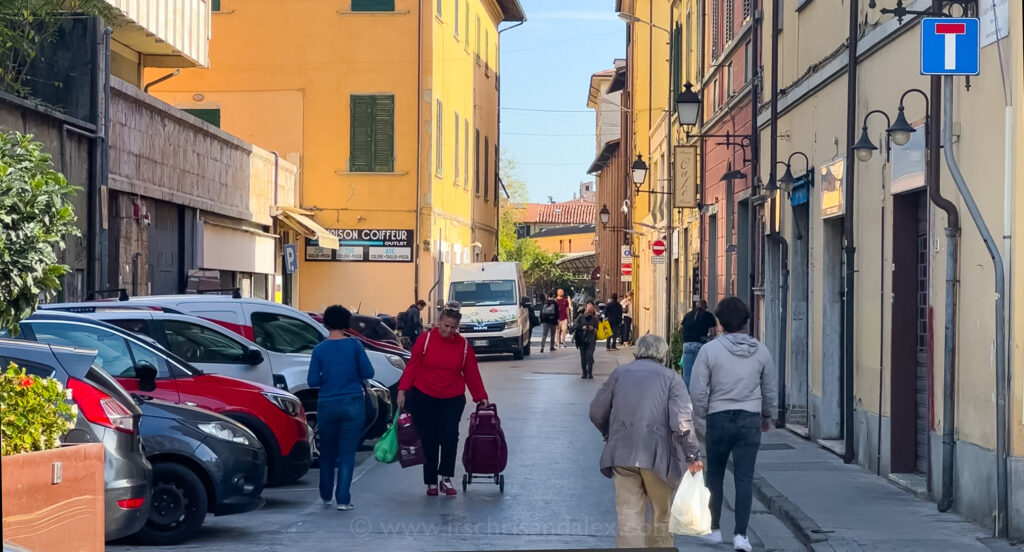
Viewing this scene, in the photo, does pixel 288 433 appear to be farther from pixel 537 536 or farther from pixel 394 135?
pixel 394 135

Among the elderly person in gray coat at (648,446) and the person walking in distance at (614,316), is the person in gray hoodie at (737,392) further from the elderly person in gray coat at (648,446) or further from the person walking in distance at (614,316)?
the person walking in distance at (614,316)

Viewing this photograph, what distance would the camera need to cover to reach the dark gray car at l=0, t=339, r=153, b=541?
8.66 meters

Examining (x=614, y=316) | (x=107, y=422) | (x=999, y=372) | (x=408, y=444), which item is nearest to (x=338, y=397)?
(x=408, y=444)

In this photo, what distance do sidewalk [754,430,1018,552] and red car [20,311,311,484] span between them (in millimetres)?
4028

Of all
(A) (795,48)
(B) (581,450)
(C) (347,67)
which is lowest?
(B) (581,450)

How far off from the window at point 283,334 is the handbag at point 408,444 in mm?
4253

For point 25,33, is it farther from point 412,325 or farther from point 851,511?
point 412,325

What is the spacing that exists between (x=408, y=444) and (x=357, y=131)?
92.7 feet

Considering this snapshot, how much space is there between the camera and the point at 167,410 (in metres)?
10.4

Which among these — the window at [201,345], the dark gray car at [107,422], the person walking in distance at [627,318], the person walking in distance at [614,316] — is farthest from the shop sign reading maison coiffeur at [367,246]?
the dark gray car at [107,422]

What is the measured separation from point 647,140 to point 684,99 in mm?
27297

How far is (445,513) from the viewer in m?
11.8

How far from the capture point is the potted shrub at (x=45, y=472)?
6969 millimetres

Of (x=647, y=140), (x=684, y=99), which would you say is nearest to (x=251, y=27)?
(x=647, y=140)
